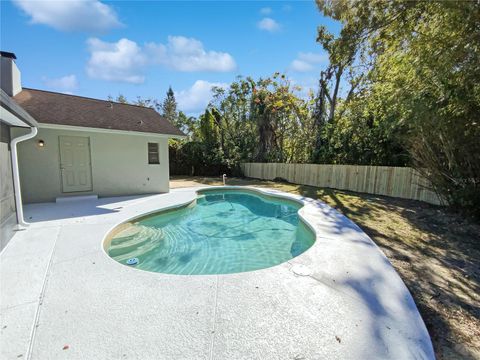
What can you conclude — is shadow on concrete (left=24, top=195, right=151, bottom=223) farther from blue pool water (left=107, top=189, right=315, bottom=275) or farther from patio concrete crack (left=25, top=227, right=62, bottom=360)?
patio concrete crack (left=25, top=227, right=62, bottom=360)

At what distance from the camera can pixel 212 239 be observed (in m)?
6.58

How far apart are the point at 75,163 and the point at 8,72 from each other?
3778mm

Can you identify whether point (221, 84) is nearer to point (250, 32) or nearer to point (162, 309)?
point (250, 32)

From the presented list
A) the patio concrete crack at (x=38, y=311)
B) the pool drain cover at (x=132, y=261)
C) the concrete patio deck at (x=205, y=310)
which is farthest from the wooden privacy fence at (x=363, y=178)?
the patio concrete crack at (x=38, y=311)

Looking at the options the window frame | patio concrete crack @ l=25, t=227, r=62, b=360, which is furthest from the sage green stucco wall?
patio concrete crack @ l=25, t=227, r=62, b=360

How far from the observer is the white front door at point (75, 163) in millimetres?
8914

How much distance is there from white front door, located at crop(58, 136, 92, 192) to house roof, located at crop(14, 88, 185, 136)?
93cm

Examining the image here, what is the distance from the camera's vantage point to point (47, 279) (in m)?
3.51

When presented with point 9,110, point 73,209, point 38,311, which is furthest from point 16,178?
point 38,311

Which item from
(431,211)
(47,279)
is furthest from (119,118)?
(431,211)

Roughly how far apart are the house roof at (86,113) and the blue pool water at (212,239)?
4.21m

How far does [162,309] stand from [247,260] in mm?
2805

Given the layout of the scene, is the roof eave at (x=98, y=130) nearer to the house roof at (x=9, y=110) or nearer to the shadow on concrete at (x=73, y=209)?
the shadow on concrete at (x=73, y=209)

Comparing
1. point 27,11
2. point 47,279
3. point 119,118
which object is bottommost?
point 47,279
